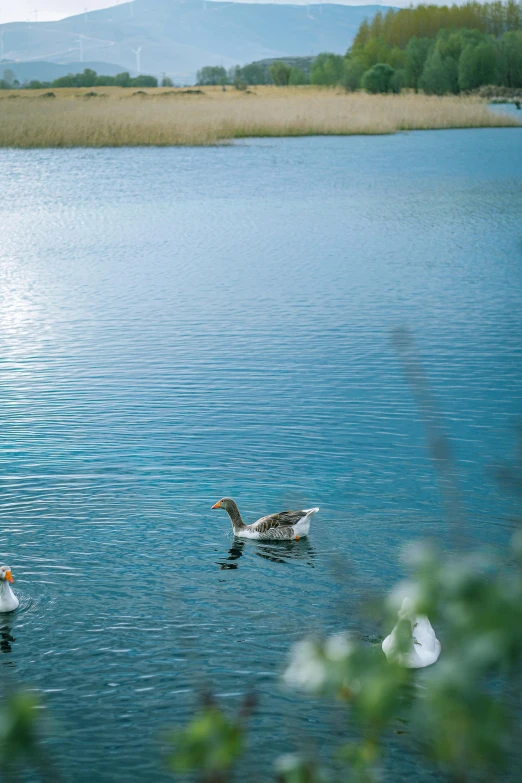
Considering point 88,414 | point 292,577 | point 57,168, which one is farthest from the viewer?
point 57,168

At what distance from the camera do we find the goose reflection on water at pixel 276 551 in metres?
9.09

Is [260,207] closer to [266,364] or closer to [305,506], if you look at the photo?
[266,364]

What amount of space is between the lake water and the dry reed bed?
67.9 feet

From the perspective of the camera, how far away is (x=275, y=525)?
9352mm

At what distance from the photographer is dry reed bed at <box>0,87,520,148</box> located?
49.2 metres

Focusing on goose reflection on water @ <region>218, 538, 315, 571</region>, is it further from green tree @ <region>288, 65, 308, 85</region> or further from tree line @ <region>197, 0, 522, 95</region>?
green tree @ <region>288, 65, 308, 85</region>

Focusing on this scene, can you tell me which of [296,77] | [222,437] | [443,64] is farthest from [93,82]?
[222,437]

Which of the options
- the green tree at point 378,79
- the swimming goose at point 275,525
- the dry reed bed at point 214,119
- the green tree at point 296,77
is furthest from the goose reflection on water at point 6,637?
the green tree at point 296,77

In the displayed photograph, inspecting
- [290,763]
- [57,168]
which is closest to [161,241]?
[57,168]

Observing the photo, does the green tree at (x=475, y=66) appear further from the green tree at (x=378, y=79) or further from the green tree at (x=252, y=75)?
the green tree at (x=252, y=75)

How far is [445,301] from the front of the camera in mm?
19547

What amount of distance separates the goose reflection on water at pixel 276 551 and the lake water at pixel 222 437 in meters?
0.03

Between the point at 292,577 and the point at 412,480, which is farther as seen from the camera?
the point at 412,480

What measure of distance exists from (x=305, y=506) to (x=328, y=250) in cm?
1536
